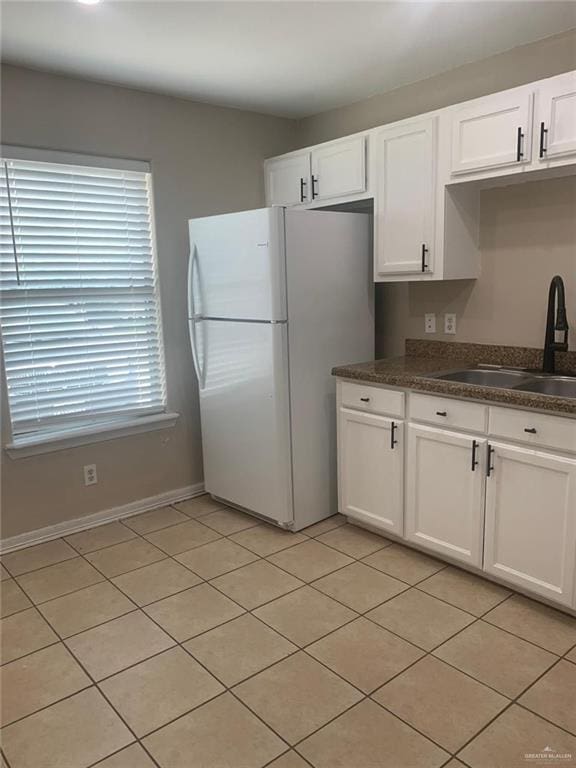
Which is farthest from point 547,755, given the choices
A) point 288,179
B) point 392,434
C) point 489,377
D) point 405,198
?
point 288,179

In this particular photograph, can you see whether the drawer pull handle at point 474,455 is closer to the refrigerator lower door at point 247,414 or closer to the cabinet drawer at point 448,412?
the cabinet drawer at point 448,412

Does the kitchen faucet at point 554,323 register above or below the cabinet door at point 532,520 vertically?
above

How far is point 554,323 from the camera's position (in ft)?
8.77

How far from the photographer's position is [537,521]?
7.54 feet

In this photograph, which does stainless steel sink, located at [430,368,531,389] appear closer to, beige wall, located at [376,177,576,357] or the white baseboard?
beige wall, located at [376,177,576,357]

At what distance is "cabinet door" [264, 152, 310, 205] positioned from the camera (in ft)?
11.4

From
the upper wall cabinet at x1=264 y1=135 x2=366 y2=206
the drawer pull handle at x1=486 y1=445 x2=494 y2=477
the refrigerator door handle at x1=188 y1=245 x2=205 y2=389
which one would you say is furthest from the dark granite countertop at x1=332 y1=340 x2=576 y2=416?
the upper wall cabinet at x1=264 y1=135 x2=366 y2=206

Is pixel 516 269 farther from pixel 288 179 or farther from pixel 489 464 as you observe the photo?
pixel 288 179

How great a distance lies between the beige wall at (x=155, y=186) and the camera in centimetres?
297

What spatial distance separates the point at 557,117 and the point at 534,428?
1.25m

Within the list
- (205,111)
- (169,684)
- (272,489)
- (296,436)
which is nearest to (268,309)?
(296,436)

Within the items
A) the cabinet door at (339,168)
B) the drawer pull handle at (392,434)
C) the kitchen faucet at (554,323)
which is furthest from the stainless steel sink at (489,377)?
the cabinet door at (339,168)

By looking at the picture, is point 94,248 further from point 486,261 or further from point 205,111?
point 486,261

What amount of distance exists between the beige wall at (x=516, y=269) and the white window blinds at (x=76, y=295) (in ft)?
5.51
